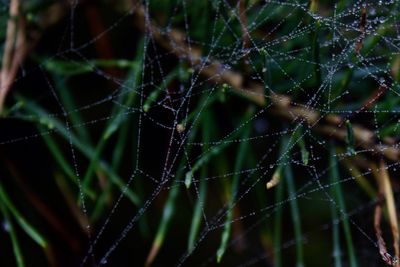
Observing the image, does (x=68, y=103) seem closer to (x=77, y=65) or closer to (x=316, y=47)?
(x=77, y=65)

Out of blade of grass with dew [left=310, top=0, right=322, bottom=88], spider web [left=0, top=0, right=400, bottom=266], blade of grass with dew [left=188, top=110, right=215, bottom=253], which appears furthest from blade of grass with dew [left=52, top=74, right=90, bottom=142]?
blade of grass with dew [left=310, top=0, right=322, bottom=88]

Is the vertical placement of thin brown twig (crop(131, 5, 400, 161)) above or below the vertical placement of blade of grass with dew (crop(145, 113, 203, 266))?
above

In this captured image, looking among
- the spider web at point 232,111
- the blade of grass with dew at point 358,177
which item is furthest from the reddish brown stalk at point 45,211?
the blade of grass with dew at point 358,177

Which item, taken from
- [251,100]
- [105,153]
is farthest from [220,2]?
[105,153]

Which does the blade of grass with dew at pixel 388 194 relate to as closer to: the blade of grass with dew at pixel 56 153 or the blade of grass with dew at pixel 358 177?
the blade of grass with dew at pixel 358 177

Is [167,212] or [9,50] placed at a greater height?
[9,50]

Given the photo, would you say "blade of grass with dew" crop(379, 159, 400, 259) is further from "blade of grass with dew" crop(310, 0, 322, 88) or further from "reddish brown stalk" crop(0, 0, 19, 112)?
"reddish brown stalk" crop(0, 0, 19, 112)

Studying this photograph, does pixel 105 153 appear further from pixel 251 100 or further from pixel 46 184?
pixel 251 100

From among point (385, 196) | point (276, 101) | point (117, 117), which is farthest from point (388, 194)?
point (117, 117)
